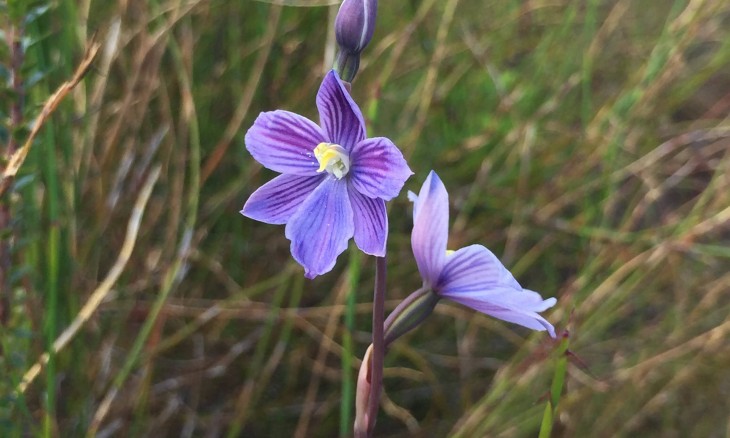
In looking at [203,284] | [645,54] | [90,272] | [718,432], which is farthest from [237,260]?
[645,54]

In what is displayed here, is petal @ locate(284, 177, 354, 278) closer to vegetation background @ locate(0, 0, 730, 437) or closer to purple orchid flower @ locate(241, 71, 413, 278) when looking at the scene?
purple orchid flower @ locate(241, 71, 413, 278)

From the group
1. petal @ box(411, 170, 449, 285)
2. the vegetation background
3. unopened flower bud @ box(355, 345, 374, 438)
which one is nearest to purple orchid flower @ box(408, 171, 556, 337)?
petal @ box(411, 170, 449, 285)

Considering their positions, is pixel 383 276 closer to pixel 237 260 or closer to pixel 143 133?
pixel 237 260

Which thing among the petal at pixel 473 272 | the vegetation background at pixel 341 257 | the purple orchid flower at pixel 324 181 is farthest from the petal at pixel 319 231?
the vegetation background at pixel 341 257

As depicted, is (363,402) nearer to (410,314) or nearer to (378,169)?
(410,314)

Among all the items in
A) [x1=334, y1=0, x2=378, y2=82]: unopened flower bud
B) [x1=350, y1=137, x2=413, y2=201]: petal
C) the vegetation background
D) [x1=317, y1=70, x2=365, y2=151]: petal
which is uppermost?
[x1=334, y1=0, x2=378, y2=82]: unopened flower bud

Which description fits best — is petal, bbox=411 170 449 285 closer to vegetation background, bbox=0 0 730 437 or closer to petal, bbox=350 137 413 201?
petal, bbox=350 137 413 201

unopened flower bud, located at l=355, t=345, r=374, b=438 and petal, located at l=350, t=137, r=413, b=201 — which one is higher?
petal, located at l=350, t=137, r=413, b=201

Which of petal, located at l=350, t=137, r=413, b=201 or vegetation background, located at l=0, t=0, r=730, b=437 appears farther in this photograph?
vegetation background, located at l=0, t=0, r=730, b=437

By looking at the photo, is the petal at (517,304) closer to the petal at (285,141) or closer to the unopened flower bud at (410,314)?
the unopened flower bud at (410,314)
